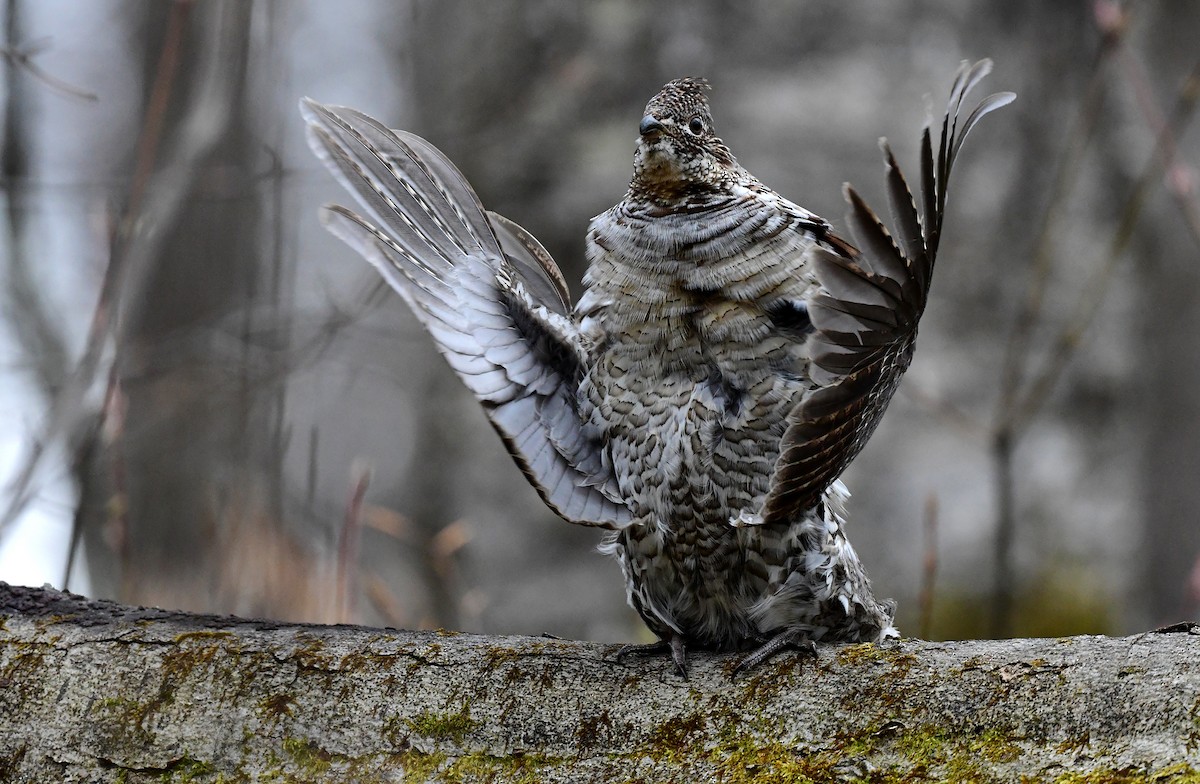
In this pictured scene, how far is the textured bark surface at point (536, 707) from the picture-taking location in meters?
1.81

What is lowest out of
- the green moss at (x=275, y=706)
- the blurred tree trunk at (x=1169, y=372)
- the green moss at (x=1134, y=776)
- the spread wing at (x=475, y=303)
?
the green moss at (x=1134, y=776)

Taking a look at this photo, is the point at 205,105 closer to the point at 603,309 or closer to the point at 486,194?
the point at 603,309

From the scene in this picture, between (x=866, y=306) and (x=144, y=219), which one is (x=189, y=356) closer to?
(x=144, y=219)

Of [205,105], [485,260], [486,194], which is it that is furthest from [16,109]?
[485,260]

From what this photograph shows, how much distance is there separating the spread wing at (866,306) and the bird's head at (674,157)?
672 millimetres

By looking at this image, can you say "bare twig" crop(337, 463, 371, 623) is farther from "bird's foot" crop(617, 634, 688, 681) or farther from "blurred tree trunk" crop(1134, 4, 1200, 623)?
"blurred tree trunk" crop(1134, 4, 1200, 623)

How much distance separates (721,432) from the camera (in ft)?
7.89

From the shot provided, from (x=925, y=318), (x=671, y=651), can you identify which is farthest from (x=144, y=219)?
(x=925, y=318)

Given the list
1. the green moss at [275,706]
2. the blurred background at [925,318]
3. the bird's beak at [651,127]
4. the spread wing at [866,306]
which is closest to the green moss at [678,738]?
the spread wing at [866,306]

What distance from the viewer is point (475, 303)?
8.24ft

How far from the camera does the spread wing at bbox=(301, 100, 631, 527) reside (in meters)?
2.43

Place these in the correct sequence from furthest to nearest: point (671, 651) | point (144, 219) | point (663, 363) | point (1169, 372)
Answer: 1. point (1169, 372)
2. point (144, 219)
3. point (663, 363)
4. point (671, 651)

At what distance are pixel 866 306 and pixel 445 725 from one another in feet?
3.67

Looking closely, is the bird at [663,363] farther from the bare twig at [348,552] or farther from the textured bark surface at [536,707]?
the bare twig at [348,552]
